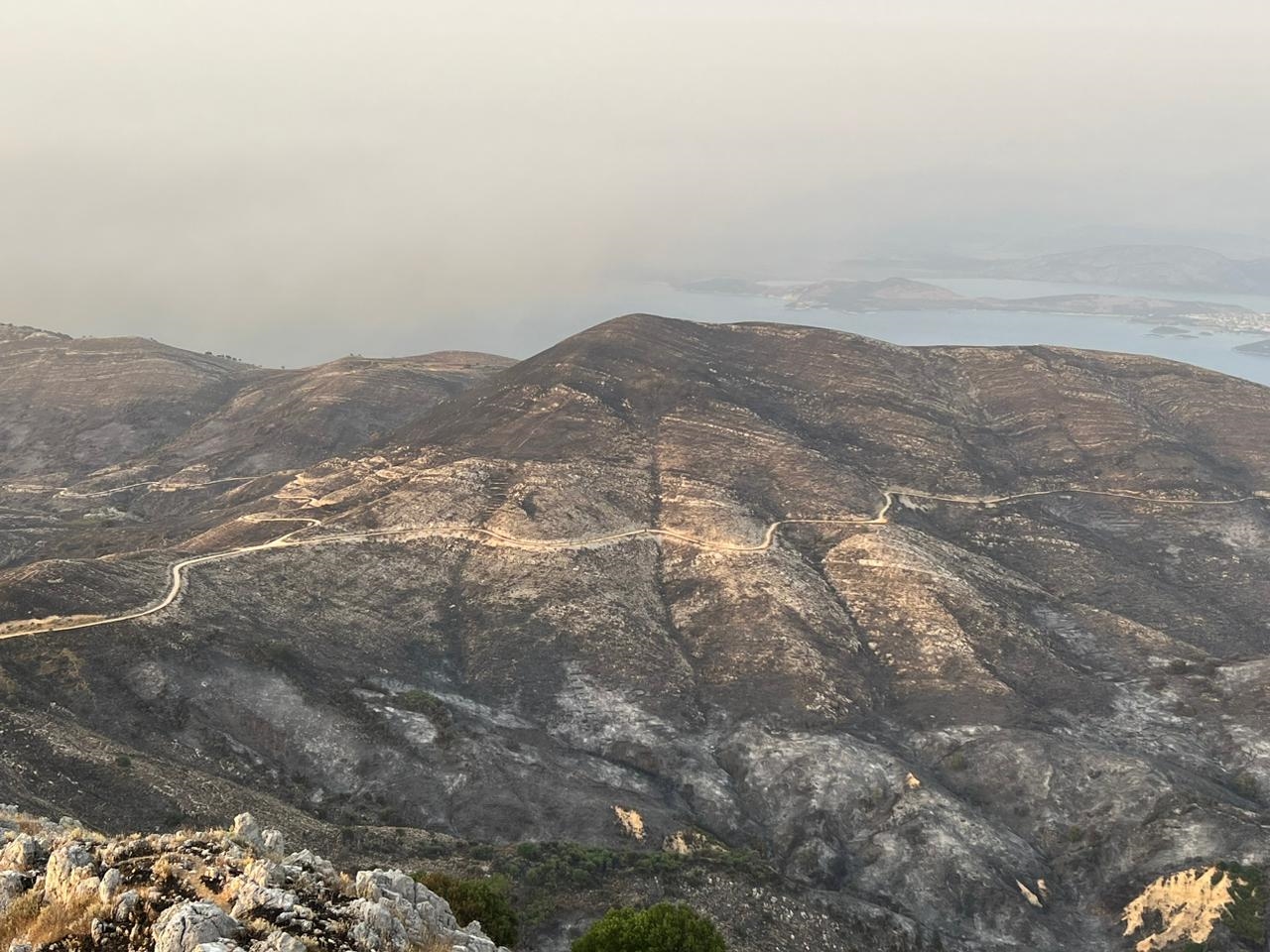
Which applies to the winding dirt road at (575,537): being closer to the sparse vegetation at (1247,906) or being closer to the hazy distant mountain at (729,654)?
Answer: the hazy distant mountain at (729,654)

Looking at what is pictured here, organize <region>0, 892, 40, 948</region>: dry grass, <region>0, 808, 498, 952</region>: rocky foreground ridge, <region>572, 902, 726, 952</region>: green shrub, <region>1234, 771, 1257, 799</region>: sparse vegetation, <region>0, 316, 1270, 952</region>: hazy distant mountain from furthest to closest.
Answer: <region>1234, 771, 1257, 799</region>: sparse vegetation
<region>0, 316, 1270, 952</region>: hazy distant mountain
<region>572, 902, 726, 952</region>: green shrub
<region>0, 892, 40, 948</region>: dry grass
<region>0, 808, 498, 952</region>: rocky foreground ridge

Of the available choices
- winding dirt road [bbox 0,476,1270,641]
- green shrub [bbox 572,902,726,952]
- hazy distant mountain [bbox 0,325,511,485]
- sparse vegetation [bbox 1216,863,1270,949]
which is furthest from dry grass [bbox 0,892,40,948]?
hazy distant mountain [bbox 0,325,511,485]

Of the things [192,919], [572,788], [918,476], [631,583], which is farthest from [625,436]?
[192,919]

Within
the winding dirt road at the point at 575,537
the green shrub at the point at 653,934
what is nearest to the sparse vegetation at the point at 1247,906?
the green shrub at the point at 653,934

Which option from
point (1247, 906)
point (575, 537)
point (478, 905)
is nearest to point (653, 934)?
point (478, 905)

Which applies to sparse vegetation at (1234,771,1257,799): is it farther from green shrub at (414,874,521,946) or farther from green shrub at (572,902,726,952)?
green shrub at (414,874,521,946)

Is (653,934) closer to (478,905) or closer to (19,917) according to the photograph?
(478,905)
